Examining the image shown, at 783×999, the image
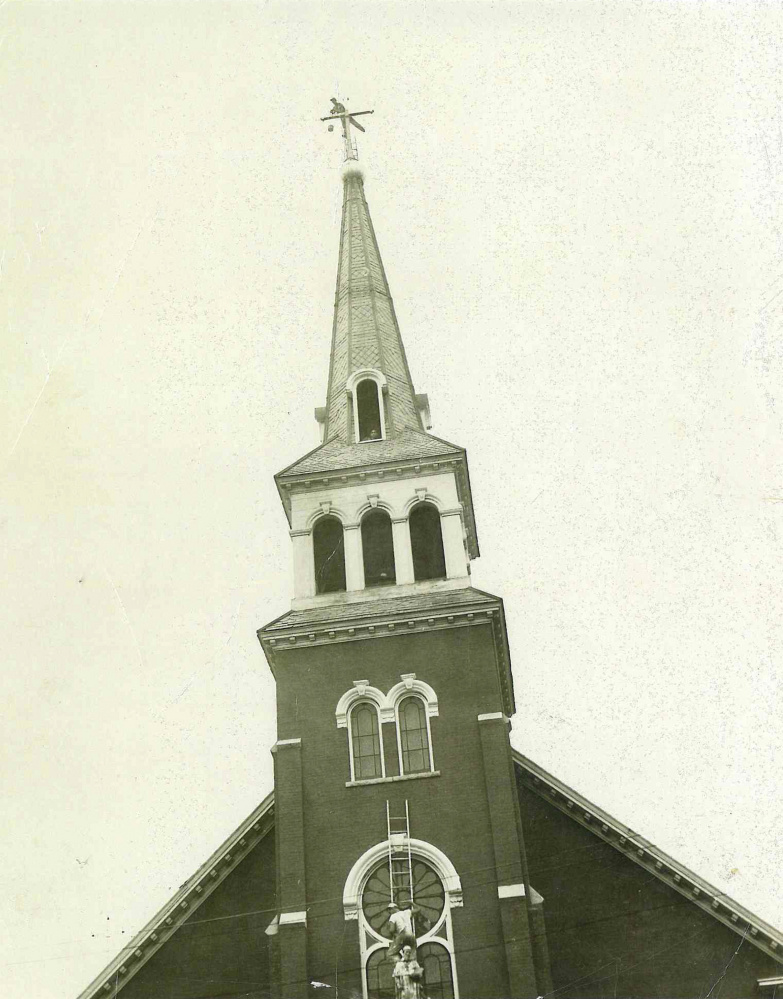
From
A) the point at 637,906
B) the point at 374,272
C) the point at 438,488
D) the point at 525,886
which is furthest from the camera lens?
the point at 374,272

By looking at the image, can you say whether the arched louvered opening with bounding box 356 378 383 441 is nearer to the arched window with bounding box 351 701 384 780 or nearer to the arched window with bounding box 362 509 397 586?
the arched window with bounding box 362 509 397 586

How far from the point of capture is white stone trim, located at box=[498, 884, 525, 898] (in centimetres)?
2273

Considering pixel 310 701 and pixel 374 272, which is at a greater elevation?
pixel 374 272

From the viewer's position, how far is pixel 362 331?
113 ft

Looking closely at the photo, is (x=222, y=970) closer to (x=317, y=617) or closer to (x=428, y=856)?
(x=428, y=856)

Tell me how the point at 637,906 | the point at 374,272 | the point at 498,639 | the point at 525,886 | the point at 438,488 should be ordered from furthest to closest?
the point at 374,272 → the point at 438,488 → the point at 498,639 → the point at 637,906 → the point at 525,886

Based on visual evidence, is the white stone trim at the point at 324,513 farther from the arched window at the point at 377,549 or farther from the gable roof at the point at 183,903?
the gable roof at the point at 183,903

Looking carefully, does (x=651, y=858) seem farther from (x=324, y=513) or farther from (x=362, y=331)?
(x=362, y=331)

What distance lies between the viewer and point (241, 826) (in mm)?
25844

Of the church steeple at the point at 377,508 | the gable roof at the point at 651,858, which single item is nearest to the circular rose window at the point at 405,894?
the gable roof at the point at 651,858

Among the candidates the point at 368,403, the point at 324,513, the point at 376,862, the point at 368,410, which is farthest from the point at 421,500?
the point at 376,862

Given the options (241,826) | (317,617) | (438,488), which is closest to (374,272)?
(438,488)

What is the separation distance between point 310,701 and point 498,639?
407 cm

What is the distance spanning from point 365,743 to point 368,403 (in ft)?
32.2
